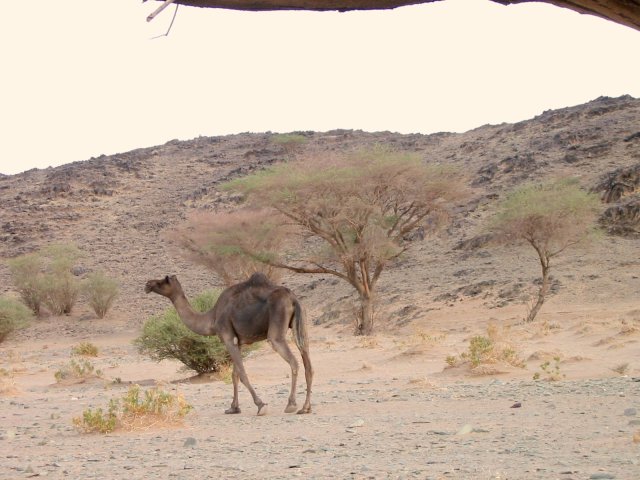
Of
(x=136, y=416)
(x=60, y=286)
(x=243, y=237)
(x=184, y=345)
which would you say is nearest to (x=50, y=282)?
(x=60, y=286)

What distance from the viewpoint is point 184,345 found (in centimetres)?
1609

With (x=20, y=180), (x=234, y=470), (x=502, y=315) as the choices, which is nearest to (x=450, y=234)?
(x=502, y=315)

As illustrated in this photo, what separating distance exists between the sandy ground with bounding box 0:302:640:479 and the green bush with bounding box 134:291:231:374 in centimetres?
81

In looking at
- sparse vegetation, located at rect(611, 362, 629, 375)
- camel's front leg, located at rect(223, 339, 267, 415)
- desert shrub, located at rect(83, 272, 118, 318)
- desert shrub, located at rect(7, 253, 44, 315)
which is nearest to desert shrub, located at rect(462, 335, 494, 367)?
sparse vegetation, located at rect(611, 362, 629, 375)

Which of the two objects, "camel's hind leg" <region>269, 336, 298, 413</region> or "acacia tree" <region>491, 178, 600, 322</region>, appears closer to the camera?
"camel's hind leg" <region>269, 336, 298, 413</region>

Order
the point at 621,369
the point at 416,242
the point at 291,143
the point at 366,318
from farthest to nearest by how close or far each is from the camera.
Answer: the point at 291,143
the point at 416,242
the point at 366,318
the point at 621,369

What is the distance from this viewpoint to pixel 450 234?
42.3m

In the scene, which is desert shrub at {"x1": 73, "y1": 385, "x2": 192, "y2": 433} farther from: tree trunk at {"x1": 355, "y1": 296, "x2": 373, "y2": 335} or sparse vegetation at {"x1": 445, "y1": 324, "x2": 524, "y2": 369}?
tree trunk at {"x1": 355, "y1": 296, "x2": 373, "y2": 335}

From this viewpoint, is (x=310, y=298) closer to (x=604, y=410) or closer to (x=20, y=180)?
(x=604, y=410)

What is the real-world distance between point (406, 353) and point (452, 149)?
41.2 metres

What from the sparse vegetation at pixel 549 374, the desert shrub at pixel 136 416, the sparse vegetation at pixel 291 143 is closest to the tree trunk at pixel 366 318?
the sparse vegetation at pixel 549 374

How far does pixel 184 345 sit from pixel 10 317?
1944 centimetres

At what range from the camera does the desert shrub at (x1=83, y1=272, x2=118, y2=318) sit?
135ft

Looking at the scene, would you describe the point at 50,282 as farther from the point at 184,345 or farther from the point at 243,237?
the point at 184,345
